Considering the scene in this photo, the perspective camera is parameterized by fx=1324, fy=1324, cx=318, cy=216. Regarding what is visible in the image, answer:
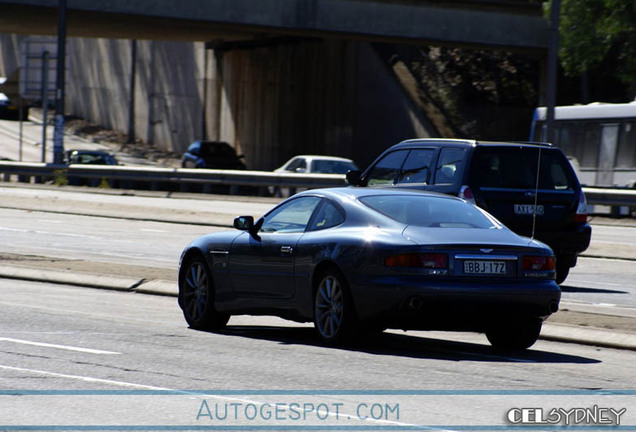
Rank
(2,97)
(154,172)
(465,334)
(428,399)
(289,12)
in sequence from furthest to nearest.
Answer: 1. (2,97)
2. (289,12)
3. (154,172)
4. (465,334)
5. (428,399)

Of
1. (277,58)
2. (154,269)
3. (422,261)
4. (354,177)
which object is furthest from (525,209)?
(277,58)

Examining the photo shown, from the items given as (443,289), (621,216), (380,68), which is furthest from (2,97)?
(443,289)

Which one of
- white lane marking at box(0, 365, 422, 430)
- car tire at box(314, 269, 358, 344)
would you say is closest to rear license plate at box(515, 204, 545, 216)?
car tire at box(314, 269, 358, 344)

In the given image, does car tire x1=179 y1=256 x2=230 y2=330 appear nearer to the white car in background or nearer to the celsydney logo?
the celsydney logo

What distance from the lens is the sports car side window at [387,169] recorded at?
56.6 feet

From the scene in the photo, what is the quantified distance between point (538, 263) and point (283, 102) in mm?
45979

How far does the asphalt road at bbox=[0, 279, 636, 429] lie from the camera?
7.80m

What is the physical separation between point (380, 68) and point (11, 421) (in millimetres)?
47254

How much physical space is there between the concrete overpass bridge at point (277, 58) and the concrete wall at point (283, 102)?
5 centimetres

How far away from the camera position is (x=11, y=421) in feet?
24.0

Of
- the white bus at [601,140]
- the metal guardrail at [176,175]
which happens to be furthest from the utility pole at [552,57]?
the metal guardrail at [176,175]

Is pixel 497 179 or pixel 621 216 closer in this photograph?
pixel 497 179

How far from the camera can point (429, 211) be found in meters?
11.0

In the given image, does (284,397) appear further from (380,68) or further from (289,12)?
(380,68)
